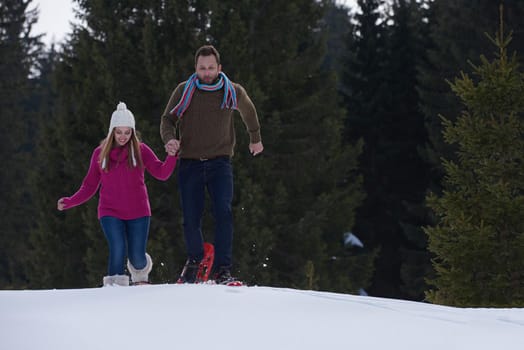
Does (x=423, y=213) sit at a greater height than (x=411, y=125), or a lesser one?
lesser

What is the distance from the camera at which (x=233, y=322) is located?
515 cm

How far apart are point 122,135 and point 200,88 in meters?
0.76

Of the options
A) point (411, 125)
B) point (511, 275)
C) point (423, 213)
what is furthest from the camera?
point (411, 125)

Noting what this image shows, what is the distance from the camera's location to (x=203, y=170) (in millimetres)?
7609

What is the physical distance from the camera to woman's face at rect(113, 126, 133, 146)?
7.59 metres

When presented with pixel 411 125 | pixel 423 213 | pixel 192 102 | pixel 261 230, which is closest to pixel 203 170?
→ pixel 192 102

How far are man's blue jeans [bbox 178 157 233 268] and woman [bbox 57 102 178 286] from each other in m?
0.19

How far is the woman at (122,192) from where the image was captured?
24.7ft

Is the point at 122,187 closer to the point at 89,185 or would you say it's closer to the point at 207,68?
the point at 89,185

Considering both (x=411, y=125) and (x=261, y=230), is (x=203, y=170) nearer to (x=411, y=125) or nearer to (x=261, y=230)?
(x=261, y=230)

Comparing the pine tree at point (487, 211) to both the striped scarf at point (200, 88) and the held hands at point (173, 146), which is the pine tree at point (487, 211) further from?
the held hands at point (173, 146)

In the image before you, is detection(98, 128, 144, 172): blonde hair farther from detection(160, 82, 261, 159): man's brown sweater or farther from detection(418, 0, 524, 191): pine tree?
detection(418, 0, 524, 191): pine tree

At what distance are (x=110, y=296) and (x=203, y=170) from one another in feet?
6.22

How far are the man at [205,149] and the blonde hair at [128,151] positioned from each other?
10.0 inches
